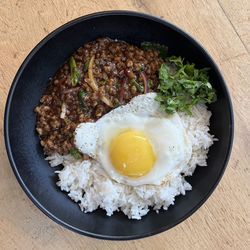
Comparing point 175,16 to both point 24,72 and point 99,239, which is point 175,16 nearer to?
point 24,72

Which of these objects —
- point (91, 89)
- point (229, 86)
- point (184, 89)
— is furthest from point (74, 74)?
point (229, 86)

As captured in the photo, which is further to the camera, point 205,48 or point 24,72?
point 205,48

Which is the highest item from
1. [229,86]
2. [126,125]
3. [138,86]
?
[138,86]

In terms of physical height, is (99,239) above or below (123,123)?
below

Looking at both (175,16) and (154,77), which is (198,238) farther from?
(175,16)

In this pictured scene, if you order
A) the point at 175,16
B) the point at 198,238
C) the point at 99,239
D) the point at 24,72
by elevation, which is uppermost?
the point at 24,72

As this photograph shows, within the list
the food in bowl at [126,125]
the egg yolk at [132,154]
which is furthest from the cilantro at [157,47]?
the egg yolk at [132,154]

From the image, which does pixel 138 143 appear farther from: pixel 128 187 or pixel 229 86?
pixel 229 86

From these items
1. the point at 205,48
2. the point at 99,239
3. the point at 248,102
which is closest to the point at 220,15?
→ the point at 205,48

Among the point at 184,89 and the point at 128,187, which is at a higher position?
the point at 184,89
